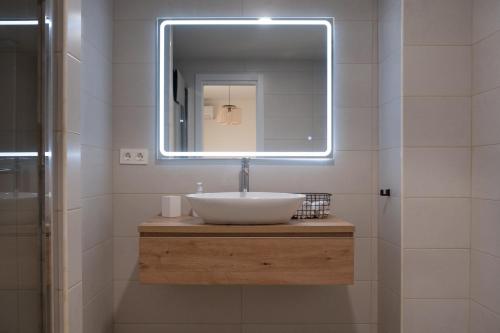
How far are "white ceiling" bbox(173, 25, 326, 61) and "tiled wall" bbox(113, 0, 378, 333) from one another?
0.09 metres

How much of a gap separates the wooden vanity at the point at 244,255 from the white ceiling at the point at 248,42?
1.07m

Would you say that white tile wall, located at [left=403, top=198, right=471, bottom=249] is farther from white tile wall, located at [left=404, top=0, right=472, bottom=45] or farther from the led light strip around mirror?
the led light strip around mirror

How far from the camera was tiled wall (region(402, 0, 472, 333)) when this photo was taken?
1707 millimetres

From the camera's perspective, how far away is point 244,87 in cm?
211

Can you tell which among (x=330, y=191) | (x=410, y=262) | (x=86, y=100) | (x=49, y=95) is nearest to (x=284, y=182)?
(x=330, y=191)

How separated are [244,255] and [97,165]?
90cm

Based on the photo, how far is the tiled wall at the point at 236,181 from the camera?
80.9 inches

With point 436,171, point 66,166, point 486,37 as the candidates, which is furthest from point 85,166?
point 486,37

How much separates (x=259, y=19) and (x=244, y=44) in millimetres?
168

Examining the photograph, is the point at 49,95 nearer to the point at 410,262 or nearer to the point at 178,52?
the point at 178,52

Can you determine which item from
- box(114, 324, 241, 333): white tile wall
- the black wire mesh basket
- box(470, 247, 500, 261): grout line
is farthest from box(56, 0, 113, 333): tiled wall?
box(470, 247, 500, 261): grout line

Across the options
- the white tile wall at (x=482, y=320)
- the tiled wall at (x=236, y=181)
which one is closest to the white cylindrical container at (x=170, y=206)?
the tiled wall at (x=236, y=181)

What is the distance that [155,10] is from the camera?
2.08 metres

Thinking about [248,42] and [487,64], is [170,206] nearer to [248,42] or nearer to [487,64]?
[248,42]
